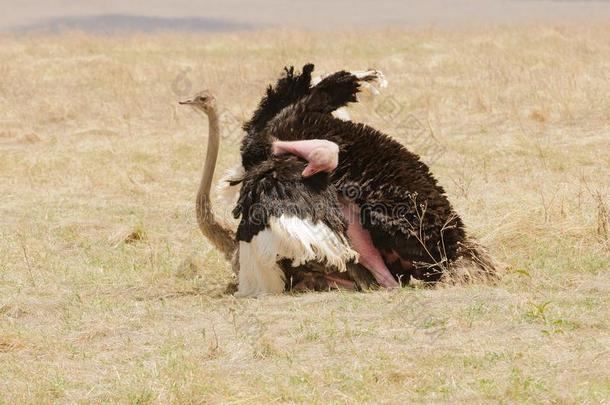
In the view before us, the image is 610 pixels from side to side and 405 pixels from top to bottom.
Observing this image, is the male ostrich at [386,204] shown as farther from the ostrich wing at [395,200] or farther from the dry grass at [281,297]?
the dry grass at [281,297]

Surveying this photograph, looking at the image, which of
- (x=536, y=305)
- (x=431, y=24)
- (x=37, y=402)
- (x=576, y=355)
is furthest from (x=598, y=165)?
(x=431, y=24)

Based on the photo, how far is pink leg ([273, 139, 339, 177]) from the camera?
255 inches

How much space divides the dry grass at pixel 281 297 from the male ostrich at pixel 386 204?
1.08 feet

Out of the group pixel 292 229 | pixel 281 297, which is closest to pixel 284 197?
pixel 292 229

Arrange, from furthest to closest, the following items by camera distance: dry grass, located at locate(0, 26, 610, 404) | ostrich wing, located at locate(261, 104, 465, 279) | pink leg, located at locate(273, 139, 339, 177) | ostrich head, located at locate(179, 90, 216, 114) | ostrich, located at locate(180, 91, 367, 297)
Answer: ostrich head, located at locate(179, 90, 216, 114)
ostrich wing, located at locate(261, 104, 465, 279)
pink leg, located at locate(273, 139, 339, 177)
ostrich, located at locate(180, 91, 367, 297)
dry grass, located at locate(0, 26, 610, 404)

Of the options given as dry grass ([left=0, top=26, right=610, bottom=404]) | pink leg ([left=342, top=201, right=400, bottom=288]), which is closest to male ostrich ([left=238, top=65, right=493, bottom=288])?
pink leg ([left=342, top=201, right=400, bottom=288])

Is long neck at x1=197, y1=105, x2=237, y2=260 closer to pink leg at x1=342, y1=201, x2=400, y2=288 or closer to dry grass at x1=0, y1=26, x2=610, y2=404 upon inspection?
dry grass at x1=0, y1=26, x2=610, y2=404

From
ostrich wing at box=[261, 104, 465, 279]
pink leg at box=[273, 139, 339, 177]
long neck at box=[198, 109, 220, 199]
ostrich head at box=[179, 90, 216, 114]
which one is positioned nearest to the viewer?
pink leg at box=[273, 139, 339, 177]

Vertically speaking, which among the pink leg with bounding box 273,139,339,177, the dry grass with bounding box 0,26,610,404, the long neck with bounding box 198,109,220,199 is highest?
the pink leg with bounding box 273,139,339,177

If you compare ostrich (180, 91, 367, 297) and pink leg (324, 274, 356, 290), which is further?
pink leg (324, 274, 356, 290)

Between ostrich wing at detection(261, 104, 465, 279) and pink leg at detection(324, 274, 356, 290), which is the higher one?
ostrich wing at detection(261, 104, 465, 279)

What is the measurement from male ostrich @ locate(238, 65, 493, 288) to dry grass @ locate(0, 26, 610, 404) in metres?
0.33

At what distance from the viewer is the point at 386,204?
664cm

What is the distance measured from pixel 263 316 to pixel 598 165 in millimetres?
6609
